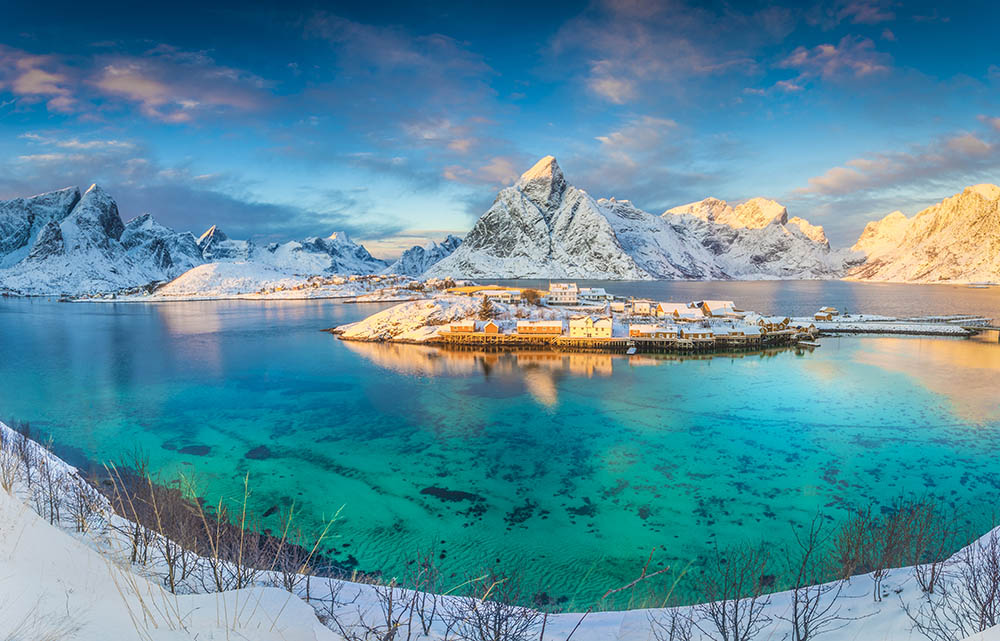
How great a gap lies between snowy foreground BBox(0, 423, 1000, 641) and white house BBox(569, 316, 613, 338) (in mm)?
31249

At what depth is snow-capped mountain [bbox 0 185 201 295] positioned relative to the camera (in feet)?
391

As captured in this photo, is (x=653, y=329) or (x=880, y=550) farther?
(x=653, y=329)

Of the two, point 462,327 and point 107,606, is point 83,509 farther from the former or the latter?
point 462,327

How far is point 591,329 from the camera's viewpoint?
129ft

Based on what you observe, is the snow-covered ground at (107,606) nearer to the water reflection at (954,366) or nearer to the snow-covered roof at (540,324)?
the water reflection at (954,366)

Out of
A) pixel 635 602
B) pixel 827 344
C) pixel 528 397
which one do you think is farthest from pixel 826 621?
pixel 827 344

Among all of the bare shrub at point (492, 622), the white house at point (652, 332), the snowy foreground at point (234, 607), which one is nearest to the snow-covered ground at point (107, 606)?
the snowy foreground at point (234, 607)

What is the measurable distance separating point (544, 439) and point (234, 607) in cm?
1412

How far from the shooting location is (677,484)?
545 inches

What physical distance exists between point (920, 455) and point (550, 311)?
34583 mm

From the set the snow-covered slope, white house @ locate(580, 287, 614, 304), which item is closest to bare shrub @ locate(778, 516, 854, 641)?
white house @ locate(580, 287, 614, 304)

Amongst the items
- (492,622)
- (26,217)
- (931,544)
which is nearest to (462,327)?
(931,544)

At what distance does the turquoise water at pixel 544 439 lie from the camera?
11461 millimetres

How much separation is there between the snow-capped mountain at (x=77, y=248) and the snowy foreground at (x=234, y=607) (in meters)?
139
